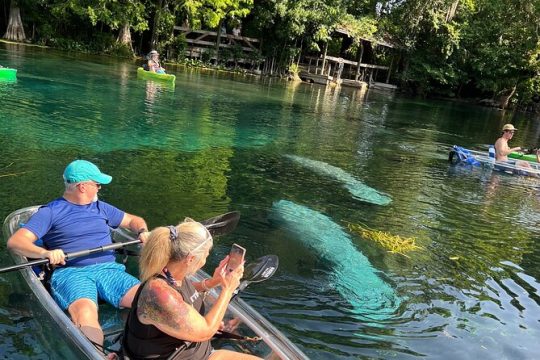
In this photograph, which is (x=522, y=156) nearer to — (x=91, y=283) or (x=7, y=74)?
(x=91, y=283)

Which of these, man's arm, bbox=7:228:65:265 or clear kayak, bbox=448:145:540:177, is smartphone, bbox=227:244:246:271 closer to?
man's arm, bbox=7:228:65:265

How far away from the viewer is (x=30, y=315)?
5391mm

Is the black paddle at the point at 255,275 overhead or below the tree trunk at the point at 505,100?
below

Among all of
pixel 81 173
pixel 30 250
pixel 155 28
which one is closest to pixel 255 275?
pixel 81 173

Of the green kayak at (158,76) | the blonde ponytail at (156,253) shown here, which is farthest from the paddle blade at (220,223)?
the green kayak at (158,76)

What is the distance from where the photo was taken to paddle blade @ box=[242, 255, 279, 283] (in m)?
4.63

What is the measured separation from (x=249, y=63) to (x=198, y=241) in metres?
41.8

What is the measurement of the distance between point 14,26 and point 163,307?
131 feet

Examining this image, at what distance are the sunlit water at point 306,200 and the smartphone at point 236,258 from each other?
1.81 m

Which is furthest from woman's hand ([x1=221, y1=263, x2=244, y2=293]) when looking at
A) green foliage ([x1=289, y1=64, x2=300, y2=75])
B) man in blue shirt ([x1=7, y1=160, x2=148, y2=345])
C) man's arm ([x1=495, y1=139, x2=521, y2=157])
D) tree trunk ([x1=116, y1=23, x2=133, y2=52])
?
green foliage ([x1=289, y1=64, x2=300, y2=75])

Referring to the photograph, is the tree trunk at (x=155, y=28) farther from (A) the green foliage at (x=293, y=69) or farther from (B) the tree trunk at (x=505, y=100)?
(B) the tree trunk at (x=505, y=100)

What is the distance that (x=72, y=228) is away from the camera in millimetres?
5113

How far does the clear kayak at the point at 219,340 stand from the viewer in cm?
426

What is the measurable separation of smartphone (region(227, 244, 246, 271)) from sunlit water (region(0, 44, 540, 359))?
1.81 m
